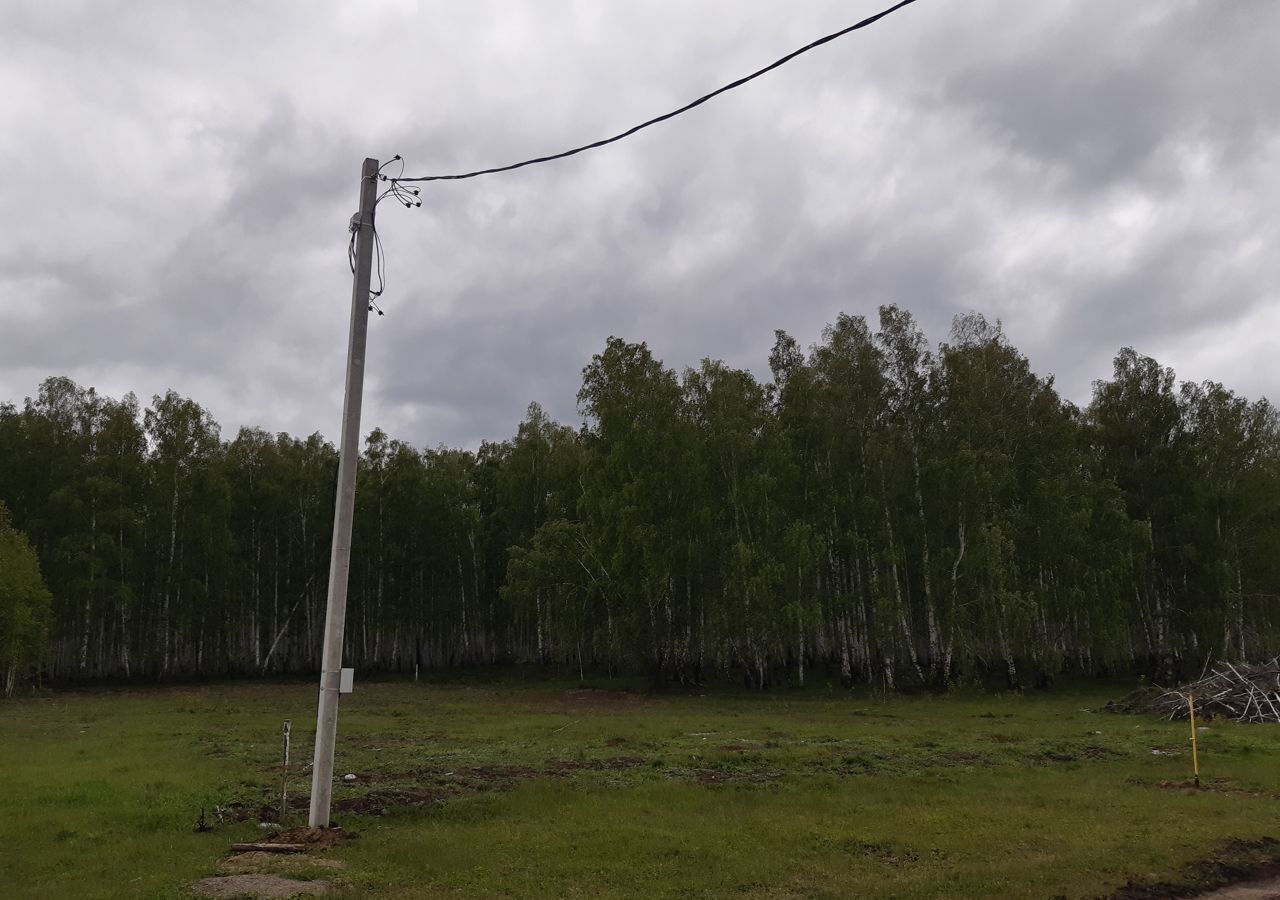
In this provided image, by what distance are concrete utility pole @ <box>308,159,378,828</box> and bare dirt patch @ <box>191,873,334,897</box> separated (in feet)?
7.08

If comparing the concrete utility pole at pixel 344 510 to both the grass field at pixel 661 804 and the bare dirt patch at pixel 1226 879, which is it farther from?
the bare dirt patch at pixel 1226 879

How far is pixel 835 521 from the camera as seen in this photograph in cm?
4456

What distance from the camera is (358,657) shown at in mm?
65688

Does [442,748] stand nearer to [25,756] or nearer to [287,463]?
[25,756]

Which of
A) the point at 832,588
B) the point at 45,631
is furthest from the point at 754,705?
the point at 45,631

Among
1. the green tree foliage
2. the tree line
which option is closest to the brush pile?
the tree line

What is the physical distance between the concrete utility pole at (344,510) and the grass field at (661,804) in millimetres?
1159

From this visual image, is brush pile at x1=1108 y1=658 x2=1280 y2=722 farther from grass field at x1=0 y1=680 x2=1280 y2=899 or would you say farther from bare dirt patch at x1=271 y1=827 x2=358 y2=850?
bare dirt patch at x1=271 y1=827 x2=358 y2=850

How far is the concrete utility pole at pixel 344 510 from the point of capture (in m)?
12.5

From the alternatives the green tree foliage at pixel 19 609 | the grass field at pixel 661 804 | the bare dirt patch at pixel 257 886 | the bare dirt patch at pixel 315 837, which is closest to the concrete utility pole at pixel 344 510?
the bare dirt patch at pixel 315 837

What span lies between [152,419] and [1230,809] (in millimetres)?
58807

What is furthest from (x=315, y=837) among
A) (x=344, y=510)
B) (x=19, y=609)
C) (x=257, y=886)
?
(x=19, y=609)

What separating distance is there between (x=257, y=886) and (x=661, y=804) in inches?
289

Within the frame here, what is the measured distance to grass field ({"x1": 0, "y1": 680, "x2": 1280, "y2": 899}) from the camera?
415 inches
